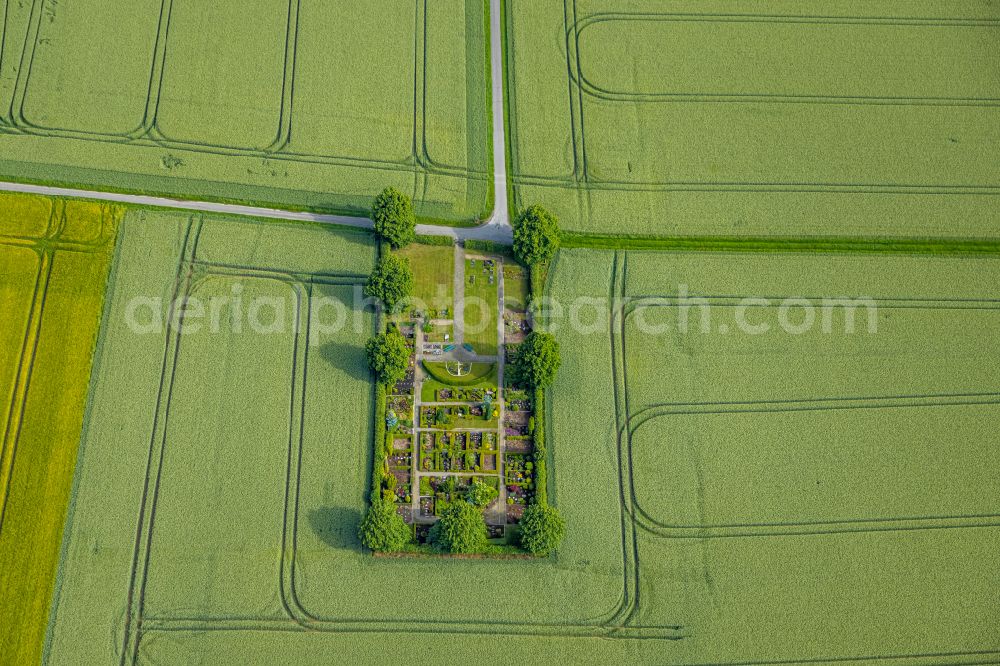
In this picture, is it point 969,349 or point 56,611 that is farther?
point 969,349

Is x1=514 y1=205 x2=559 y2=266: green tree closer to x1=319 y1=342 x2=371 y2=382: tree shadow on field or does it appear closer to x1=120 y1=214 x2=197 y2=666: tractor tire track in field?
x1=319 y1=342 x2=371 y2=382: tree shadow on field

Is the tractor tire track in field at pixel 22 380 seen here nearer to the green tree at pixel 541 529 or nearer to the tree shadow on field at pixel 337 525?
the tree shadow on field at pixel 337 525

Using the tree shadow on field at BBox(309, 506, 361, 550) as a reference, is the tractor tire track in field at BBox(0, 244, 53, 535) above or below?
above

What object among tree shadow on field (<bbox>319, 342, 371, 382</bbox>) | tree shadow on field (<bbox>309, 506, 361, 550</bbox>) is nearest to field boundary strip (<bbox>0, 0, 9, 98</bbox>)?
tree shadow on field (<bbox>319, 342, 371, 382</bbox>)

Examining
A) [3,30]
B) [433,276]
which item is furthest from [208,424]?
→ [3,30]

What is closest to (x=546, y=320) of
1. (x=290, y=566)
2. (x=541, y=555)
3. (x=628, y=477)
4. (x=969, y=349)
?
(x=628, y=477)

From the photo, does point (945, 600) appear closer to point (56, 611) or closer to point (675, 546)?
point (675, 546)
